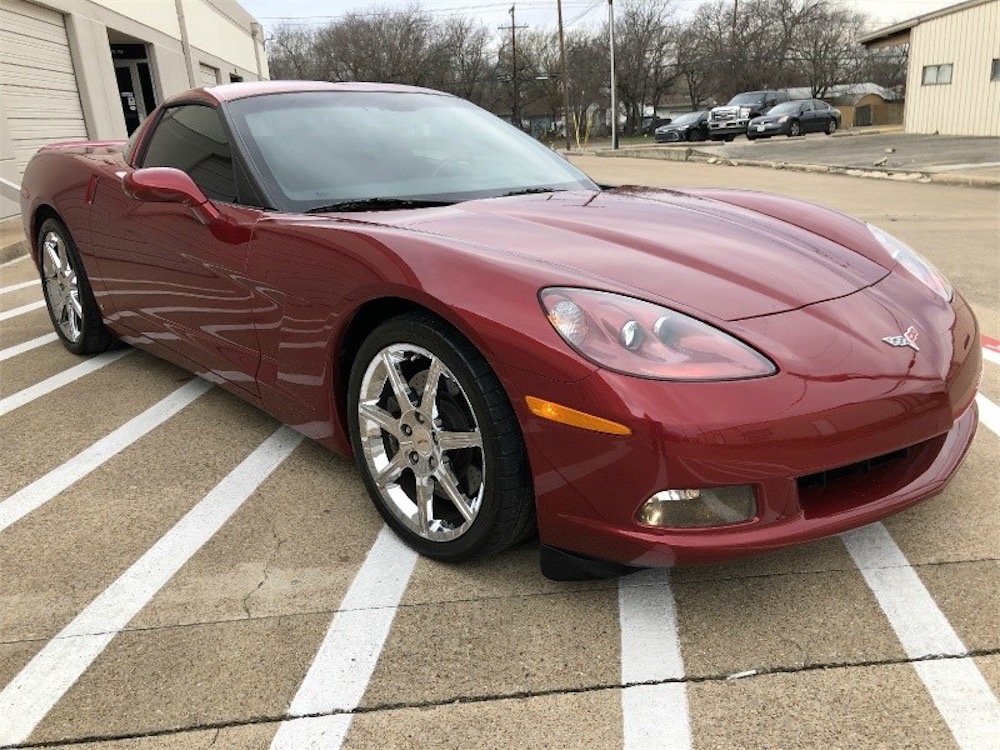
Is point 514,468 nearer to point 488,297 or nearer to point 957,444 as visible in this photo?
point 488,297

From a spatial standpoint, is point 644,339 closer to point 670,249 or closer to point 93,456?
point 670,249

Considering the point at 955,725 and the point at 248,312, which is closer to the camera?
the point at 955,725

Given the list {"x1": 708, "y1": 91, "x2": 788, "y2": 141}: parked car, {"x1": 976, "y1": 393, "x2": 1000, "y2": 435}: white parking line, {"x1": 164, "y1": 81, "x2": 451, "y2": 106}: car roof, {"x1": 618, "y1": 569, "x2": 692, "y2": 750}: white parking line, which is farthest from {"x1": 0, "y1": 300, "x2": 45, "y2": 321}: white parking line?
{"x1": 708, "y1": 91, "x2": 788, "y2": 141}: parked car

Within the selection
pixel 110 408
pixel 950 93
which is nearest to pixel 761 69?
pixel 950 93

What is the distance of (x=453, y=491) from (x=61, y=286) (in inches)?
126

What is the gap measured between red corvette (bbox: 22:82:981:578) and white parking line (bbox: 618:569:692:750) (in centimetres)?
21

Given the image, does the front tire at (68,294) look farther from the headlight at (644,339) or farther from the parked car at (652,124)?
the parked car at (652,124)

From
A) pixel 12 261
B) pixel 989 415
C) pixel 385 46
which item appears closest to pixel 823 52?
pixel 385 46

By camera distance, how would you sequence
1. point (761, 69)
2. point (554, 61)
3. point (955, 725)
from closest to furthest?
point (955, 725)
point (761, 69)
point (554, 61)

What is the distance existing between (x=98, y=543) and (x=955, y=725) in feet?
7.70

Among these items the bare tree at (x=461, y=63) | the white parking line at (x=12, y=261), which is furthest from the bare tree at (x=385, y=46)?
the white parking line at (x=12, y=261)

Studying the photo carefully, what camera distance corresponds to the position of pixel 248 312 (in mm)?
2838

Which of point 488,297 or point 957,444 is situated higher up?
point 488,297

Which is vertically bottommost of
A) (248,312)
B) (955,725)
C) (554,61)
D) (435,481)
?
(955,725)
